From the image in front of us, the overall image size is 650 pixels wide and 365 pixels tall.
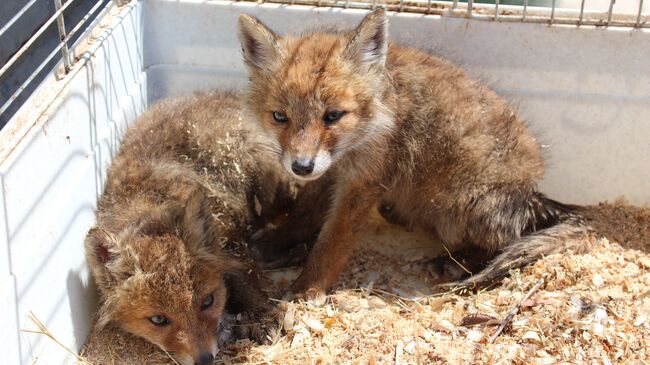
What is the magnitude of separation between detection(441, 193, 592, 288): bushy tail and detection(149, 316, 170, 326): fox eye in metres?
1.72

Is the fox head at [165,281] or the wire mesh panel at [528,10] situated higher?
the wire mesh panel at [528,10]

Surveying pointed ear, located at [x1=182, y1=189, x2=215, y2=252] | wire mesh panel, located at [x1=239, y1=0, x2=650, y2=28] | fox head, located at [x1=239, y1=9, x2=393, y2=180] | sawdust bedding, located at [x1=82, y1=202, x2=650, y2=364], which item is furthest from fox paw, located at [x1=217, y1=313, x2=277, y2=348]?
wire mesh panel, located at [x1=239, y1=0, x2=650, y2=28]

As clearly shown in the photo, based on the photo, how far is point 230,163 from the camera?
15.1 ft

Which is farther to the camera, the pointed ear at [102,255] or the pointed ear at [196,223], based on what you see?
the pointed ear at [196,223]

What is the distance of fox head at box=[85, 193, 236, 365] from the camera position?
142 inches

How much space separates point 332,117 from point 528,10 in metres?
1.86

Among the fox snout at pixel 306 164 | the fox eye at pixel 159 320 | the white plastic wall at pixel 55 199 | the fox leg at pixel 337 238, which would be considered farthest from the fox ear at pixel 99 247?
the fox leg at pixel 337 238

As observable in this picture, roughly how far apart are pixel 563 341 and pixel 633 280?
0.78 meters

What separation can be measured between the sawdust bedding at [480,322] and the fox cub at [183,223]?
25 centimetres

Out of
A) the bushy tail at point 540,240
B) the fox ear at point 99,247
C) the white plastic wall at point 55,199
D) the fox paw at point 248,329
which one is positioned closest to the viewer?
the white plastic wall at point 55,199

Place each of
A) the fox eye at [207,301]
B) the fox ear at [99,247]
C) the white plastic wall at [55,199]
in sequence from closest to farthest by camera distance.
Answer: the white plastic wall at [55,199]
the fox ear at [99,247]
the fox eye at [207,301]

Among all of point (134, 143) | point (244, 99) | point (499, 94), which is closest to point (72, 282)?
point (134, 143)

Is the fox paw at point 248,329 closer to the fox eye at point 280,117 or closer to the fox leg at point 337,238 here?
the fox leg at point 337,238

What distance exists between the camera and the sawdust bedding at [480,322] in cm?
381
